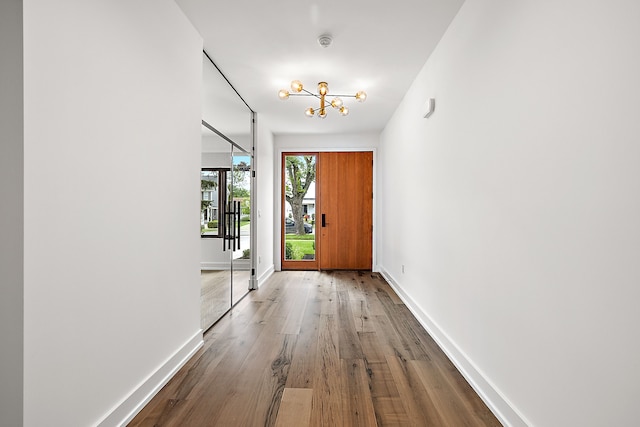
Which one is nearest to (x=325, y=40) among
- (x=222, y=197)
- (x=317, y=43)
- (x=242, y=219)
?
(x=317, y=43)

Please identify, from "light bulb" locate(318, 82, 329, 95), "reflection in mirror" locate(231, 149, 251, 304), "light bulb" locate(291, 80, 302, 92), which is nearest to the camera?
"light bulb" locate(291, 80, 302, 92)

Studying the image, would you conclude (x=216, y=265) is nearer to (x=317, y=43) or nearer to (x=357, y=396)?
(x=357, y=396)

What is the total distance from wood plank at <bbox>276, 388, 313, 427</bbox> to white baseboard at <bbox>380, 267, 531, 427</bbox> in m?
1.02

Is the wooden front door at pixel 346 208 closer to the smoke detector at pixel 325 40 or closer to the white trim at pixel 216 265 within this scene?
the white trim at pixel 216 265

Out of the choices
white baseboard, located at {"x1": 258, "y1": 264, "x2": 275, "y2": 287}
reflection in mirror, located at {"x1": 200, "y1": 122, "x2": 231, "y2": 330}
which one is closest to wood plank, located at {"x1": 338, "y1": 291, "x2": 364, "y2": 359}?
reflection in mirror, located at {"x1": 200, "y1": 122, "x2": 231, "y2": 330}

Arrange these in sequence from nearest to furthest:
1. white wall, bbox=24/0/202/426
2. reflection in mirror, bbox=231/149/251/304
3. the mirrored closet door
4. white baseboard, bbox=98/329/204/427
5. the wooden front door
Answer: white wall, bbox=24/0/202/426 → white baseboard, bbox=98/329/204/427 → the mirrored closet door → reflection in mirror, bbox=231/149/251/304 → the wooden front door

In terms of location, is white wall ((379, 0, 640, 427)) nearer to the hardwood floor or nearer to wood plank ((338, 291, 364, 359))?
the hardwood floor

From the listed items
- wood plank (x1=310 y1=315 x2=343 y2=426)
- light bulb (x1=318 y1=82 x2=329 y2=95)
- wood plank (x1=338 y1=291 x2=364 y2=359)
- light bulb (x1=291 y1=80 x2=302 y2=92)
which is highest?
light bulb (x1=318 y1=82 x2=329 y2=95)

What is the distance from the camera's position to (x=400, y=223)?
4.68 m

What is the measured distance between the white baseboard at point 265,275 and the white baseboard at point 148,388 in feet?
8.26

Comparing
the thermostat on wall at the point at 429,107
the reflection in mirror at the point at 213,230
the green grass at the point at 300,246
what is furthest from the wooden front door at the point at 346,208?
the thermostat on wall at the point at 429,107

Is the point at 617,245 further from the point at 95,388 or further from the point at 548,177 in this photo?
the point at 95,388

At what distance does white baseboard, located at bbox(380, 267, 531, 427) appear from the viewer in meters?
1.72

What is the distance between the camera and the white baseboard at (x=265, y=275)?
5244 mm
